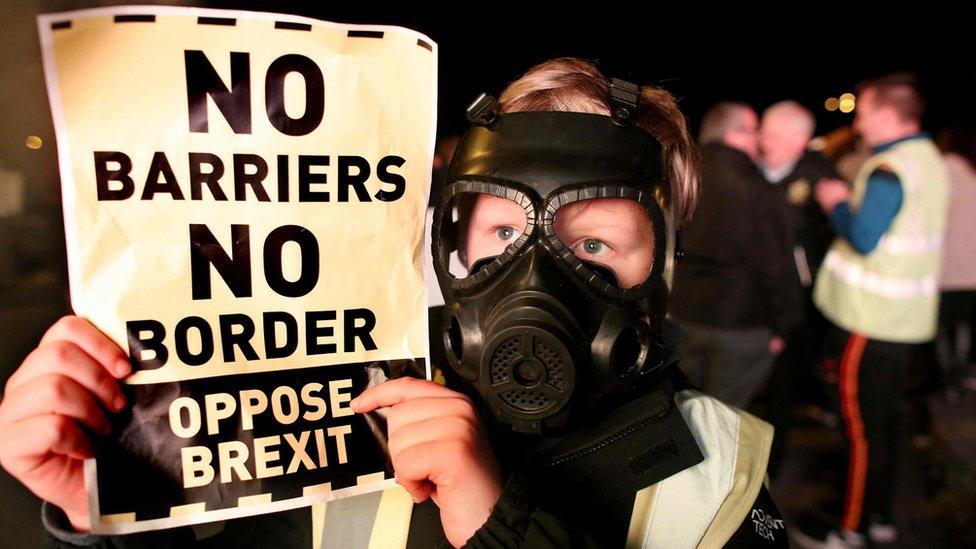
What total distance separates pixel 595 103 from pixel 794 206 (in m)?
3.61

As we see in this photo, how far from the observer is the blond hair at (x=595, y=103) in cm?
126

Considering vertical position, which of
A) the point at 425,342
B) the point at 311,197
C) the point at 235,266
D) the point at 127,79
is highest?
the point at 127,79

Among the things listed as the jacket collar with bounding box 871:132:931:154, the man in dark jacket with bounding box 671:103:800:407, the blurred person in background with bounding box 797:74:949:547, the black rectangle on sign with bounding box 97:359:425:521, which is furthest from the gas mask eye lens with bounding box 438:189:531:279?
the jacket collar with bounding box 871:132:931:154

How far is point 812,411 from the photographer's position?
17.1 ft

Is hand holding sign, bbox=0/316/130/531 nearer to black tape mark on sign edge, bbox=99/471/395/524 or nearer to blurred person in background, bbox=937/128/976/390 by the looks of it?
black tape mark on sign edge, bbox=99/471/395/524

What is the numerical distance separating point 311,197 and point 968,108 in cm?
648

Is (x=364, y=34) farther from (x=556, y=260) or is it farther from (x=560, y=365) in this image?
(x=560, y=365)

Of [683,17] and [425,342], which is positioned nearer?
[425,342]

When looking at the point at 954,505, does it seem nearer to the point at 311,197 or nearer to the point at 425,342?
the point at 425,342

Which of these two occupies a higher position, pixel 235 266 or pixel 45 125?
pixel 45 125

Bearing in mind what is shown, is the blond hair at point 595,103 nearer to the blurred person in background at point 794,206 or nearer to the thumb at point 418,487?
the thumb at point 418,487

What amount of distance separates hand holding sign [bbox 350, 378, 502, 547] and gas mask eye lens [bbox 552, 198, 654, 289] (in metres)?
0.35

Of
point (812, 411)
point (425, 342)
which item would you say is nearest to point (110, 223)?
point (425, 342)

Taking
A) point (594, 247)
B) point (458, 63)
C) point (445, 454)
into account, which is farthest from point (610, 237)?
point (458, 63)
